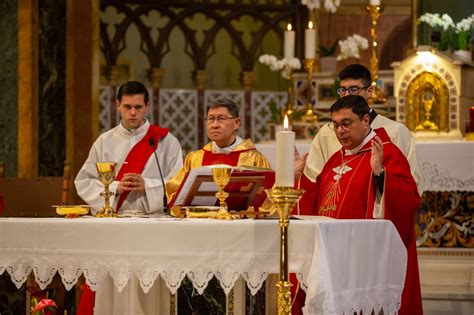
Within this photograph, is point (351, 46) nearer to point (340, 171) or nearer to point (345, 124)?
point (340, 171)

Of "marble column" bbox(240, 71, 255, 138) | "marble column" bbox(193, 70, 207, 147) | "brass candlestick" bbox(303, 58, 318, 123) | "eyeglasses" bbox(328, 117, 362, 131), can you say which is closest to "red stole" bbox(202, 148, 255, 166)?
"eyeglasses" bbox(328, 117, 362, 131)

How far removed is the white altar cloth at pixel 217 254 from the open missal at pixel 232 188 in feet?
0.85

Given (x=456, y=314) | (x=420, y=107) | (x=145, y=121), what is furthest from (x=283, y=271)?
(x=420, y=107)

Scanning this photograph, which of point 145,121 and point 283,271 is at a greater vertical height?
point 145,121

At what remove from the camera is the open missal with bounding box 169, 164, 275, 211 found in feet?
17.0

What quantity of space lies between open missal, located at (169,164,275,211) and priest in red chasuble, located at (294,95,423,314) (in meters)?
0.53

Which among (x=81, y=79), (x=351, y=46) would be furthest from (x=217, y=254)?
(x=81, y=79)

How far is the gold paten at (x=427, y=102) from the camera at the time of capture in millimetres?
9062

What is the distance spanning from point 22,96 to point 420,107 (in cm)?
321

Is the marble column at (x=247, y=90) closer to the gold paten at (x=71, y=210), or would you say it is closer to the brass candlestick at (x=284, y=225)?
the gold paten at (x=71, y=210)

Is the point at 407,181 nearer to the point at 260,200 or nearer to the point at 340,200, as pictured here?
the point at 340,200

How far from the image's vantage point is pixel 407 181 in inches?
222

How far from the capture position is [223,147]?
20.4 feet

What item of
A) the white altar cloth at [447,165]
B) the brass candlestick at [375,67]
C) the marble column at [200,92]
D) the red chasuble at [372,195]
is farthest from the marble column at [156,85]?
the red chasuble at [372,195]
